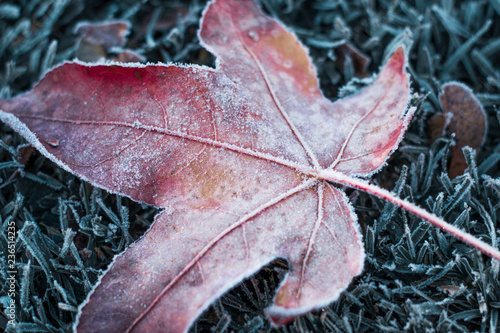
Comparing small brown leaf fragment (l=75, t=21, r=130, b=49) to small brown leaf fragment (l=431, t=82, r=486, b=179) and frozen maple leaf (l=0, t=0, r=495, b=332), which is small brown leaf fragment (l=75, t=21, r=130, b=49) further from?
small brown leaf fragment (l=431, t=82, r=486, b=179)

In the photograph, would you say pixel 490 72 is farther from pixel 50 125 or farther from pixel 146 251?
pixel 50 125

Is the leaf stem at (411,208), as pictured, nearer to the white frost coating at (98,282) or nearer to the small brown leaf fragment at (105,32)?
the white frost coating at (98,282)

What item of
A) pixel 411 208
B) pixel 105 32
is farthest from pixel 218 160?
pixel 105 32

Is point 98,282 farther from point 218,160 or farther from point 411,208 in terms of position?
point 411,208

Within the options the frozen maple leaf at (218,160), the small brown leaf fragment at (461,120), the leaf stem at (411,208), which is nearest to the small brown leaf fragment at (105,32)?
the frozen maple leaf at (218,160)

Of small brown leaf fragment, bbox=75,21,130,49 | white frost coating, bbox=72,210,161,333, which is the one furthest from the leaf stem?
small brown leaf fragment, bbox=75,21,130,49

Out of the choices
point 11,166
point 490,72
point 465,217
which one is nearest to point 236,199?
point 465,217
